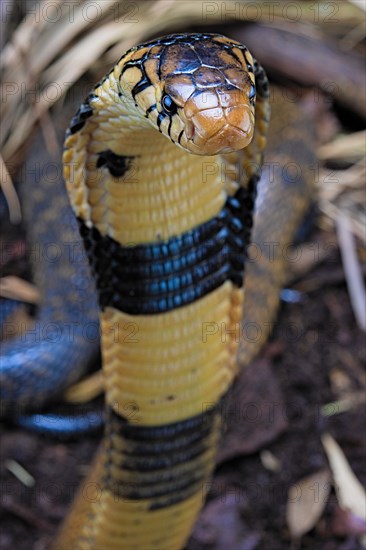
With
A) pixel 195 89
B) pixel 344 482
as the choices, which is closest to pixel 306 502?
pixel 344 482

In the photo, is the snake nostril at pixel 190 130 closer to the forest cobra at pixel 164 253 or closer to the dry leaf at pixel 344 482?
the forest cobra at pixel 164 253

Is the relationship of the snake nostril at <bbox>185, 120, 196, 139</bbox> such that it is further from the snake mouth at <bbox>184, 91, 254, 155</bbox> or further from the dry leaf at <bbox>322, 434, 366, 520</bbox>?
the dry leaf at <bbox>322, 434, 366, 520</bbox>

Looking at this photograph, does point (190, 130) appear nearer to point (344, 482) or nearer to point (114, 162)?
point (114, 162)

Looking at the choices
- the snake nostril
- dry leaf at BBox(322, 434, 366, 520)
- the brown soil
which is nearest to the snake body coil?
the snake nostril

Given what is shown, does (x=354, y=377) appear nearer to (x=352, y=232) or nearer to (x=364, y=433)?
(x=364, y=433)

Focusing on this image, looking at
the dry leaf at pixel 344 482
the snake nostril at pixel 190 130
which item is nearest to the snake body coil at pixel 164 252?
the snake nostril at pixel 190 130

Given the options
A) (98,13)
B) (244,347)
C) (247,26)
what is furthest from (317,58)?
(244,347)
